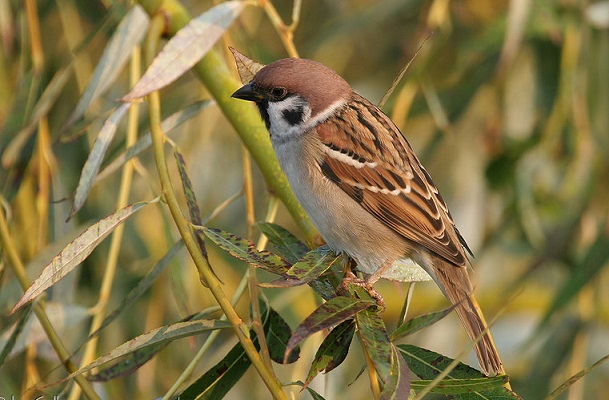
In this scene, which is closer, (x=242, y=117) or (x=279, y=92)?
(x=242, y=117)

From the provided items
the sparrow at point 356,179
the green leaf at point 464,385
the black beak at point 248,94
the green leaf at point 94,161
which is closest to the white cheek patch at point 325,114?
the sparrow at point 356,179

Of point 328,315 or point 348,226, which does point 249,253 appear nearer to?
point 328,315

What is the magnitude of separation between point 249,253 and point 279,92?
28.7 inches

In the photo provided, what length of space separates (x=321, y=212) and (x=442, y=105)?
1.07 m

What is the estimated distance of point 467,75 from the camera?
3.02m

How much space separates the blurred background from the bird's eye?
0.28 meters

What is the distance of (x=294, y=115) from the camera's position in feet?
7.50

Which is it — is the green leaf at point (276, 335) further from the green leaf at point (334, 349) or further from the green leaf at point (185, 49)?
the green leaf at point (185, 49)

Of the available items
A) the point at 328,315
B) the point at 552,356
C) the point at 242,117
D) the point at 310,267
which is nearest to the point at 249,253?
the point at 310,267

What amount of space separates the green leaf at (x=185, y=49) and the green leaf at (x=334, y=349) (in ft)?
1.69

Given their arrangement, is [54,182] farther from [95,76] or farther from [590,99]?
[590,99]

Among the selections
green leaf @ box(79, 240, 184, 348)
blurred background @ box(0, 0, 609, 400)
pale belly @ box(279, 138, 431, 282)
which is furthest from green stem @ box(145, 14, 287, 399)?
blurred background @ box(0, 0, 609, 400)

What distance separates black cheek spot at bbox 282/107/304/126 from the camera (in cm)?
226

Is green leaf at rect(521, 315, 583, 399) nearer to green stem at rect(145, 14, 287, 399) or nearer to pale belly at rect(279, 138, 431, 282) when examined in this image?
pale belly at rect(279, 138, 431, 282)
